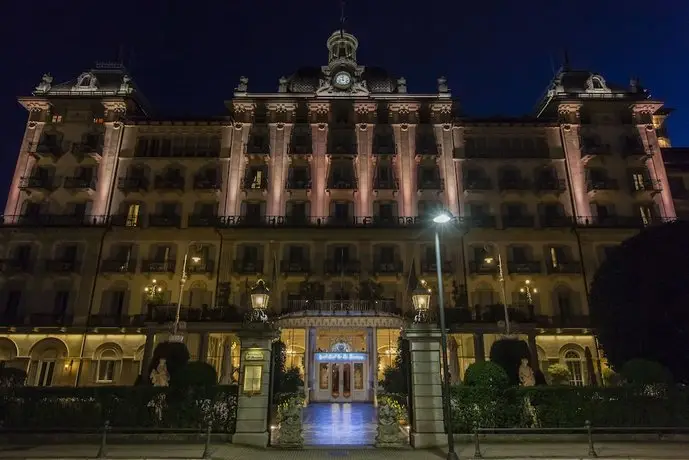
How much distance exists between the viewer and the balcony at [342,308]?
3512 centimetres

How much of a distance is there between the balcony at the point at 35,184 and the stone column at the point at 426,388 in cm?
4125

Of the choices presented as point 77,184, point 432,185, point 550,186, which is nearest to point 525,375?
point 432,185

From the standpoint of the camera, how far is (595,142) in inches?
1816

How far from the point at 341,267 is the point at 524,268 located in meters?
16.4

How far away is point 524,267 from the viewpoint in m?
41.1

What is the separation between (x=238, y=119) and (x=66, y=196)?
58.8ft

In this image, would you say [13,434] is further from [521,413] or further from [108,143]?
[108,143]

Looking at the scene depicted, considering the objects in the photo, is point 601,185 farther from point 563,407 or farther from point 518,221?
point 563,407

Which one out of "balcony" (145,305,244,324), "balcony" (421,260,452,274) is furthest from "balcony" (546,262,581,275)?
"balcony" (145,305,244,324)

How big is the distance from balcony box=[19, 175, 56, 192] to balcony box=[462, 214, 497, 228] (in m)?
39.4

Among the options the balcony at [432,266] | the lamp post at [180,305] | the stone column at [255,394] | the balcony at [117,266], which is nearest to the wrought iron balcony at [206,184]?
the lamp post at [180,305]

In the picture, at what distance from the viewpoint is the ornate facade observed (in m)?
37.8

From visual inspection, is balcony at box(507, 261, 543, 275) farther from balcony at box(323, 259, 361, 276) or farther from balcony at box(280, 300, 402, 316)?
balcony at box(323, 259, 361, 276)

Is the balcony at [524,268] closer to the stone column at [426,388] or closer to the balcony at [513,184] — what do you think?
the balcony at [513,184]
